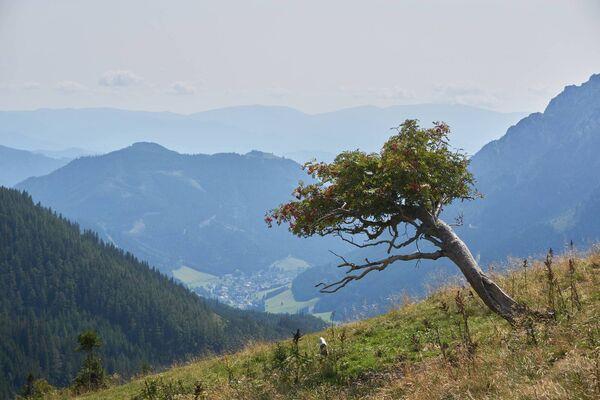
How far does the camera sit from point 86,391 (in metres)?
23.9

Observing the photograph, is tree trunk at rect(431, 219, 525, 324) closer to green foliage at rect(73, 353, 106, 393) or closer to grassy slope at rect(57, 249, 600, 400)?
grassy slope at rect(57, 249, 600, 400)

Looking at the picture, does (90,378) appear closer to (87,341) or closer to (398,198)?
(87,341)

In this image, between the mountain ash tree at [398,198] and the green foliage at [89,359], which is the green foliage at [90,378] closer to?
the green foliage at [89,359]

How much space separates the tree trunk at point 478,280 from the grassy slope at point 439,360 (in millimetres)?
505

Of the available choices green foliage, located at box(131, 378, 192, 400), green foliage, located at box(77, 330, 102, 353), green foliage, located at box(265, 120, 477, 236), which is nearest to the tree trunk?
green foliage, located at box(265, 120, 477, 236)

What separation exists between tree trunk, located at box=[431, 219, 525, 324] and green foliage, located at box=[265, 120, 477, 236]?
2.82 ft

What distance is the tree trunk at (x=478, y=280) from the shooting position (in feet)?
43.4

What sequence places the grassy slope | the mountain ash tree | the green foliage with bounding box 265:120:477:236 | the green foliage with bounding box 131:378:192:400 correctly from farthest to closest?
the green foliage with bounding box 131:378:192:400 < the green foliage with bounding box 265:120:477:236 < the mountain ash tree < the grassy slope

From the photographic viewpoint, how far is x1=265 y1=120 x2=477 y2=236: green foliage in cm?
1406

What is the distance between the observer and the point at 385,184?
1377cm

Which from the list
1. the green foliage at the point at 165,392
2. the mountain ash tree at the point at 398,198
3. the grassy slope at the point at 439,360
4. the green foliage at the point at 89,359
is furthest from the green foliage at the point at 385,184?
the green foliage at the point at 89,359

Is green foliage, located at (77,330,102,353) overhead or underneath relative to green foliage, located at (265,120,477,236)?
underneath

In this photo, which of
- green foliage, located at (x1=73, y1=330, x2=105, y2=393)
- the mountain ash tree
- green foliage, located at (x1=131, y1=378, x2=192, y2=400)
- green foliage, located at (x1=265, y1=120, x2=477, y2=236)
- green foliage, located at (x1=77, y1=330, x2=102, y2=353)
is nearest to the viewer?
the mountain ash tree

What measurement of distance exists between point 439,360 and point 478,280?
337cm
